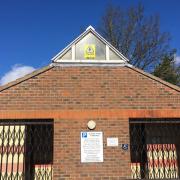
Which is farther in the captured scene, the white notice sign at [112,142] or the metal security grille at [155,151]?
the metal security grille at [155,151]

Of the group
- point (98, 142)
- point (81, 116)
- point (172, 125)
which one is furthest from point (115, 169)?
point (172, 125)

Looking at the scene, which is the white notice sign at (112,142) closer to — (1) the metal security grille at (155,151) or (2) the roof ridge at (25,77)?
(1) the metal security grille at (155,151)

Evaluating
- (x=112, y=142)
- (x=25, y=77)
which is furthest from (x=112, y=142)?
(x=25, y=77)

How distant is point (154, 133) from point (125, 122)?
6.80 feet

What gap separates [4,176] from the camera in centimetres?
1137

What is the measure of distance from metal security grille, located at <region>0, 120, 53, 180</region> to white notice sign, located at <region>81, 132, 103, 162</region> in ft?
3.94

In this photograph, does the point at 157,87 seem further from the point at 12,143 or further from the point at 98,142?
the point at 12,143

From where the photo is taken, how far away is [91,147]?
10.6m

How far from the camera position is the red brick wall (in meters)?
10.6

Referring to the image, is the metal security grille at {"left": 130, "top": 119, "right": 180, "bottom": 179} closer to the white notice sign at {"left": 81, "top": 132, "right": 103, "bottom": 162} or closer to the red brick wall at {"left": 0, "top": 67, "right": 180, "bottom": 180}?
the red brick wall at {"left": 0, "top": 67, "right": 180, "bottom": 180}

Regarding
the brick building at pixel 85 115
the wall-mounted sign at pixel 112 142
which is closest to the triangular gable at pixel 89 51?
the brick building at pixel 85 115

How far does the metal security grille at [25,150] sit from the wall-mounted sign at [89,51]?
98.2 inches

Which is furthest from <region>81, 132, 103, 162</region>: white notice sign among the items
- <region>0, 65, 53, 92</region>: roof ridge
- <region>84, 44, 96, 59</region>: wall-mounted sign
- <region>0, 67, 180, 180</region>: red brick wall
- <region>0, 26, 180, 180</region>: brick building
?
<region>84, 44, 96, 59</region>: wall-mounted sign

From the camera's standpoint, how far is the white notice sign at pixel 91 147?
34.8 ft
